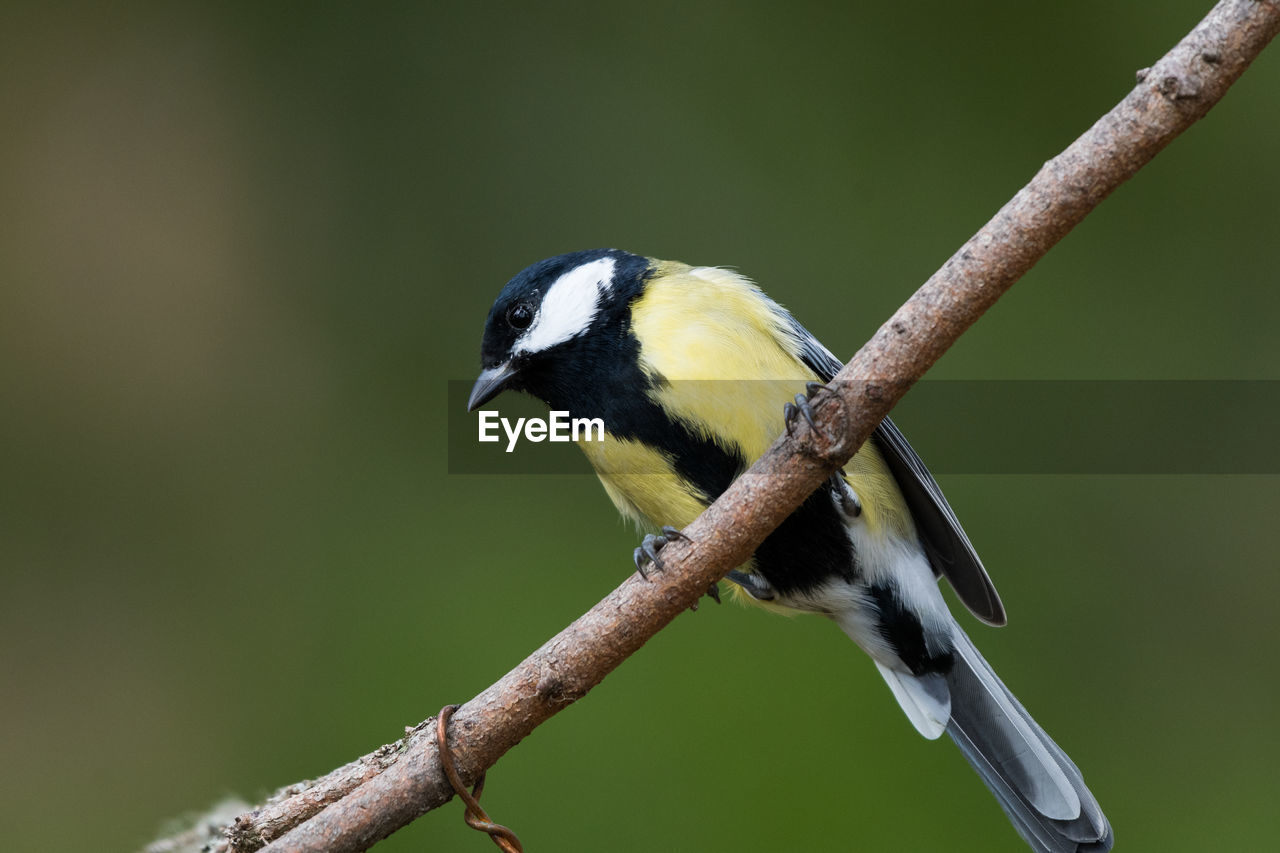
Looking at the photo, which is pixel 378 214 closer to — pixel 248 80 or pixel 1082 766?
pixel 248 80

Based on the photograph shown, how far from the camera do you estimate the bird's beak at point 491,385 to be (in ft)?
5.33

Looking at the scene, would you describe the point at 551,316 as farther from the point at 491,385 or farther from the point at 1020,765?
the point at 1020,765

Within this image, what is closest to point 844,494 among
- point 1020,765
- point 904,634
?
point 904,634

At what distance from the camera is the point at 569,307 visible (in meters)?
1.59

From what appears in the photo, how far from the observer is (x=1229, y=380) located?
246cm

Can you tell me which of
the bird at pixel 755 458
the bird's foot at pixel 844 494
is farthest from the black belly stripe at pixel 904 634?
the bird's foot at pixel 844 494

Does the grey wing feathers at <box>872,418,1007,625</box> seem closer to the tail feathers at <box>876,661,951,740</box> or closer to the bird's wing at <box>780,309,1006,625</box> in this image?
the bird's wing at <box>780,309,1006,625</box>

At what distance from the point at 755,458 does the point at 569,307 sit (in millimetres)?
350

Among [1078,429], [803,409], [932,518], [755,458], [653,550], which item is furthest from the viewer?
[1078,429]

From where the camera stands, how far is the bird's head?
5.09 ft

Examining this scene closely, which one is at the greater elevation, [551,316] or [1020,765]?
[551,316]

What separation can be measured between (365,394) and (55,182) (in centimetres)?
89

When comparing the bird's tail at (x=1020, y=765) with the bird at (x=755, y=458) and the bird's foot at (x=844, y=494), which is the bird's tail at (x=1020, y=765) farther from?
the bird's foot at (x=844, y=494)

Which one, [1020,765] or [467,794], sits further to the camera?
[1020,765]
